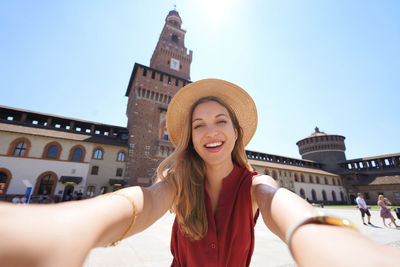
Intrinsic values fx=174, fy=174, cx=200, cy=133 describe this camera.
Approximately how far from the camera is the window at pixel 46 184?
15859 millimetres

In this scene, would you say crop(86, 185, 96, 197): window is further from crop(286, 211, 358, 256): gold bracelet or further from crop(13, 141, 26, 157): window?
crop(286, 211, 358, 256): gold bracelet

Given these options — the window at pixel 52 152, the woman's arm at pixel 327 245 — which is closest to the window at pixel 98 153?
the window at pixel 52 152

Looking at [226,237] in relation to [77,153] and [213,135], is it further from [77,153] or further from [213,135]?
[77,153]

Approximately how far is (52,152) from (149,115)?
35.1ft

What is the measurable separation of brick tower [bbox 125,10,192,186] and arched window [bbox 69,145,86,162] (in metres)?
4.62

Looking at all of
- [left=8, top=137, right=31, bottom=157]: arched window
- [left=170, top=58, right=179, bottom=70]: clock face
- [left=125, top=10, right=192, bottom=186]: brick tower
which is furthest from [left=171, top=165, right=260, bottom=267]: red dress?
[left=170, top=58, right=179, bottom=70]: clock face

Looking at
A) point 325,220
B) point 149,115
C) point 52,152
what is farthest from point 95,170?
point 325,220

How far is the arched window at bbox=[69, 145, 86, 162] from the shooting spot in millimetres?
17938

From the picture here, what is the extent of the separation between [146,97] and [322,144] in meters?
40.4

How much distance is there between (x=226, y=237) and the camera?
1533 mm

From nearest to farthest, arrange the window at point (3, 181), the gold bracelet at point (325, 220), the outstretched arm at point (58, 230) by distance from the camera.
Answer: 1. the outstretched arm at point (58, 230)
2. the gold bracelet at point (325, 220)
3. the window at point (3, 181)

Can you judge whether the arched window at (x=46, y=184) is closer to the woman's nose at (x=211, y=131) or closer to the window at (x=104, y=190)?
the window at (x=104, y=190)

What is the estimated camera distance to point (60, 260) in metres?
0.54

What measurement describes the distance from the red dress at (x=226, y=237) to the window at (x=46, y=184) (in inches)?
797
